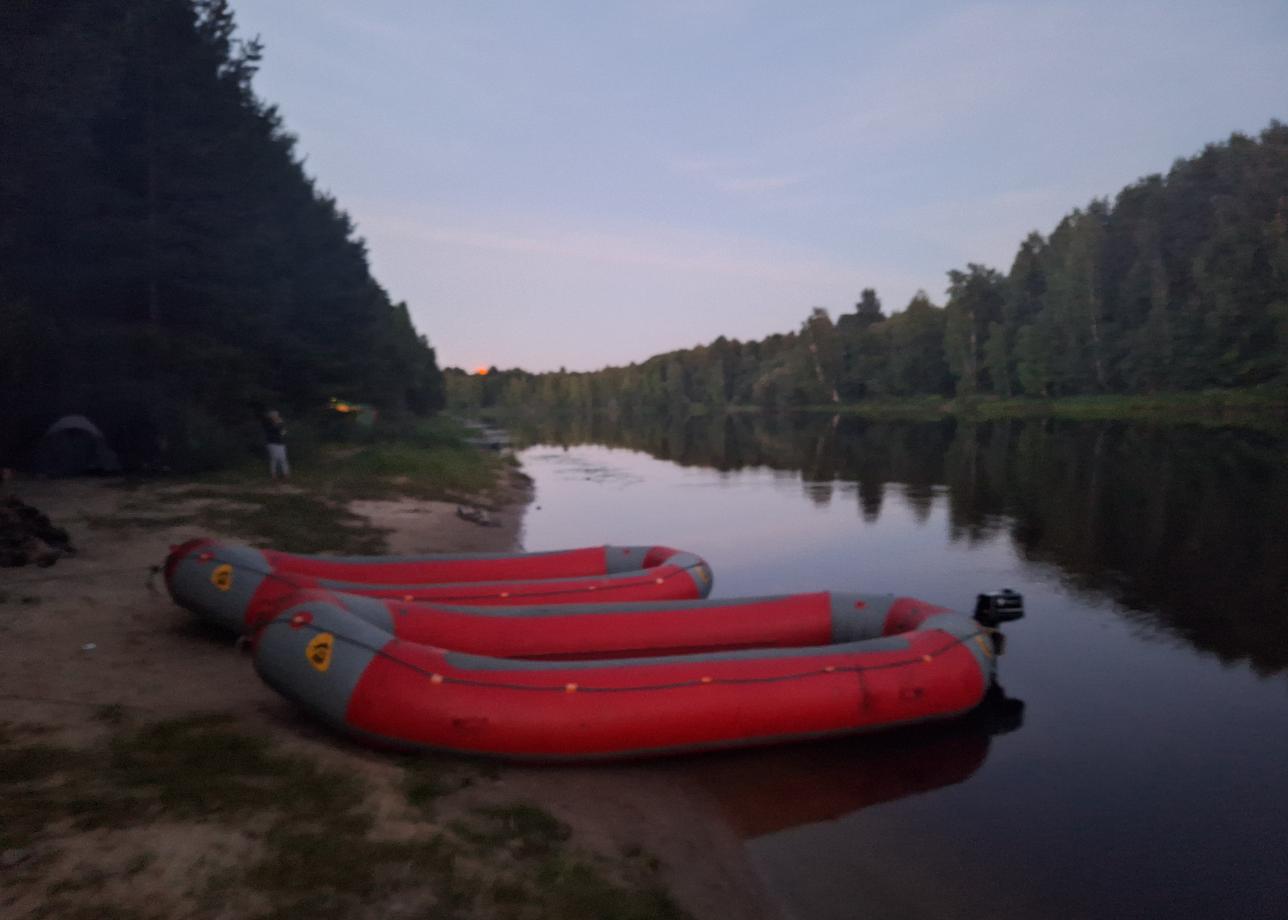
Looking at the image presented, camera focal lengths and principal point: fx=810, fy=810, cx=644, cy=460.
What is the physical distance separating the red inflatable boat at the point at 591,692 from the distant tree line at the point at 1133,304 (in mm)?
61643

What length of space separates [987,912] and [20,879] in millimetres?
5883

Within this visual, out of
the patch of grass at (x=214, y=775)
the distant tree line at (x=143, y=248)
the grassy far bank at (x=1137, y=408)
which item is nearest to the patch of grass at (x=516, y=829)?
the patch of grass at (x=214, y=775)

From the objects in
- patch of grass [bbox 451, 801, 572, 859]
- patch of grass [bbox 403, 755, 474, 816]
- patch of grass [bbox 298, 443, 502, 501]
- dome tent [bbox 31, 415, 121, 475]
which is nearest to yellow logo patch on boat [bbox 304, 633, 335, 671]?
patch of grass [bbox 403, 755, 474, 816]

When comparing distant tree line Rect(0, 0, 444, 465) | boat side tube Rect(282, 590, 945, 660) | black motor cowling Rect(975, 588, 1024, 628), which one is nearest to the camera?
boat side tube Rect(282, 590, 945, 660)

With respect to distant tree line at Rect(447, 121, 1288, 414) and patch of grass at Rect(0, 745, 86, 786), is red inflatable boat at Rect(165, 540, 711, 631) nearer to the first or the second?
patch of grass at Rect(0, 745, 86, 786)

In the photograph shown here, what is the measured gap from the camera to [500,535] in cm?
1936

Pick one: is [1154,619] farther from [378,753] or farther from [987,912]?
[378,753]

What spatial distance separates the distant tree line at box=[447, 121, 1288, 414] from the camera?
59406mm

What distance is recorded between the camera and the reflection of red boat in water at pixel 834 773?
7031mm

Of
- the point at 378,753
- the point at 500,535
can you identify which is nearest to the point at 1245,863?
the point at 378,753

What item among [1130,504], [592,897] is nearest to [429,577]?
[592,897]

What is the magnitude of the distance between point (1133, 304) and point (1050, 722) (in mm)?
73791

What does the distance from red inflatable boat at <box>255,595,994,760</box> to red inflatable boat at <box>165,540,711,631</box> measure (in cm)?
169

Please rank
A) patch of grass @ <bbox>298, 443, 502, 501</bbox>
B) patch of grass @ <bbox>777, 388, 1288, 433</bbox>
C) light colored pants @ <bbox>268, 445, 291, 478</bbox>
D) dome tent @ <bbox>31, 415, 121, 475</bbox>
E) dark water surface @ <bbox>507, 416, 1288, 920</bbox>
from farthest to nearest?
1. patch of grass @ <bbox>777, 388, 1288, 433</bbox>
2. patch of grass @ <bbox>298, 443, 502, 501</bbox>
3. light colored pants @ <bbox>268, 445, 291, 478</bbox>
4. dome tent @ <bbox>31, 415, 121, 475</bbox>
5. dark water surface @ <bbox>507, 416, 1288, 920</bbox>
